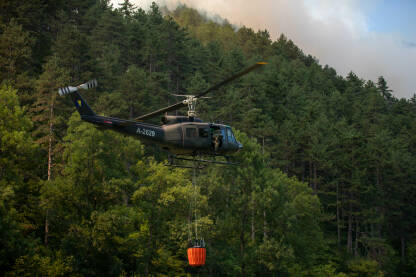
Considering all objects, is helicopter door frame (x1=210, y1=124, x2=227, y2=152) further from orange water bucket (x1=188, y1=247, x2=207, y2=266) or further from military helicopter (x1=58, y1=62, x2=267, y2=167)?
orange water bucket (x1=188, y1=247, x2=207, y2=266)

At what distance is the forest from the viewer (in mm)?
35031

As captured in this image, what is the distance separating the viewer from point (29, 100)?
49000mm

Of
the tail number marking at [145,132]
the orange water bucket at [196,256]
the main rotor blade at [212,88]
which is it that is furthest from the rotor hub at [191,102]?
the orange water bucket at [196,256]

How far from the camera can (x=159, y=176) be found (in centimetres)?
4166

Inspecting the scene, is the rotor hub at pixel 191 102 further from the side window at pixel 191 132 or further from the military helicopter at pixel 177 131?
the side window at pixel 191 132

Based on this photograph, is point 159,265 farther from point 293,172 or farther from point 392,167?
point 392,167

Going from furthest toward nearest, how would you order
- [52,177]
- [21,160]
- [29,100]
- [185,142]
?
[29,100]
[52,177]
[21,160]
[185,142]

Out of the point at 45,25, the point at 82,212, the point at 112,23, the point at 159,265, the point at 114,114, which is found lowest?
the point at 159,265

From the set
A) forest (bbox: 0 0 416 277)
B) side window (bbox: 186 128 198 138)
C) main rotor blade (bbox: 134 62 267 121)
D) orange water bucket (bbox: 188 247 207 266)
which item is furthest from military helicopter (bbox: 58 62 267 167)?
forest (bbox: 0 0 416 277)

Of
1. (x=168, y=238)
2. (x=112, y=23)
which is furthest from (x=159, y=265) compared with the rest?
(x=112, y=23)

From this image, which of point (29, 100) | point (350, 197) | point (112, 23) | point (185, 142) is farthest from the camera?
point (112, 23)

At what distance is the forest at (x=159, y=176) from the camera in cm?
3503

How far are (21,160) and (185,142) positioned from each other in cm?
1930

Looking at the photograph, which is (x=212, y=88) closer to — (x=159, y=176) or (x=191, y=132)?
(x=191, y=132)
